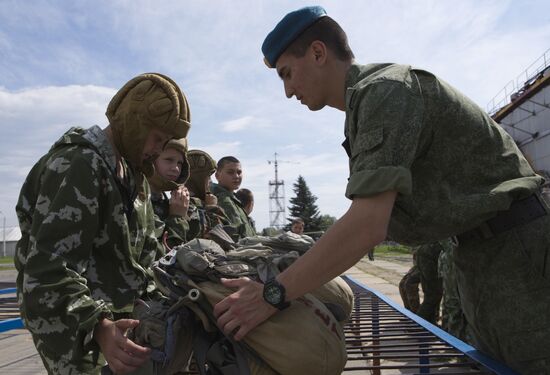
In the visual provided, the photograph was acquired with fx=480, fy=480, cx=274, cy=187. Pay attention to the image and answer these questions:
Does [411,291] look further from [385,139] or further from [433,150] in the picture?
[385,139]

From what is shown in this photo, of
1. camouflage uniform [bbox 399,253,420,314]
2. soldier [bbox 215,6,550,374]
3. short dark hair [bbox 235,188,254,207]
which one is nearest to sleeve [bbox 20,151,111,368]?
soldier [bbox 215,6,550,374]

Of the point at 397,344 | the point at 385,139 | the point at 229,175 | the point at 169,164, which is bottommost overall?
the point at 397,344

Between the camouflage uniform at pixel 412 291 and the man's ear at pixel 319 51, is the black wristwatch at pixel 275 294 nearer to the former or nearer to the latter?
the man's ear at pixel 319 51

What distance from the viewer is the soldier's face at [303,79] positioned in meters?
1.73

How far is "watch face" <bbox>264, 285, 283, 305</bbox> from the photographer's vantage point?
1.38 meters

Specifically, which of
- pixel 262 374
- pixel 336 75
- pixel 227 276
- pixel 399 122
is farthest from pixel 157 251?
pixel 399 122

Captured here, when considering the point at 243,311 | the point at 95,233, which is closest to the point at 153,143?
the point at 95,233

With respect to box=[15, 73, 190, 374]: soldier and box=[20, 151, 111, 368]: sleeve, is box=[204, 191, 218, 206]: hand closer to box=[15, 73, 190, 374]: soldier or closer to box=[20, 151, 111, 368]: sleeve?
box=[15, 73, 190, 374]: soldier

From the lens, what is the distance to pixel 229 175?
230 inches

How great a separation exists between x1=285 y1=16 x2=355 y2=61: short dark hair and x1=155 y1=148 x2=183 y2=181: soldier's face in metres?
1.98

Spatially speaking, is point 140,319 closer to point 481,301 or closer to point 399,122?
point 399,122

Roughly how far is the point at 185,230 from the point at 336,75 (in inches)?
80.5

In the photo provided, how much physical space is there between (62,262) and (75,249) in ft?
0.29

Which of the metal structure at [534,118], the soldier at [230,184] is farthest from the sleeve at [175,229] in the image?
the metal structure at [534,118]
